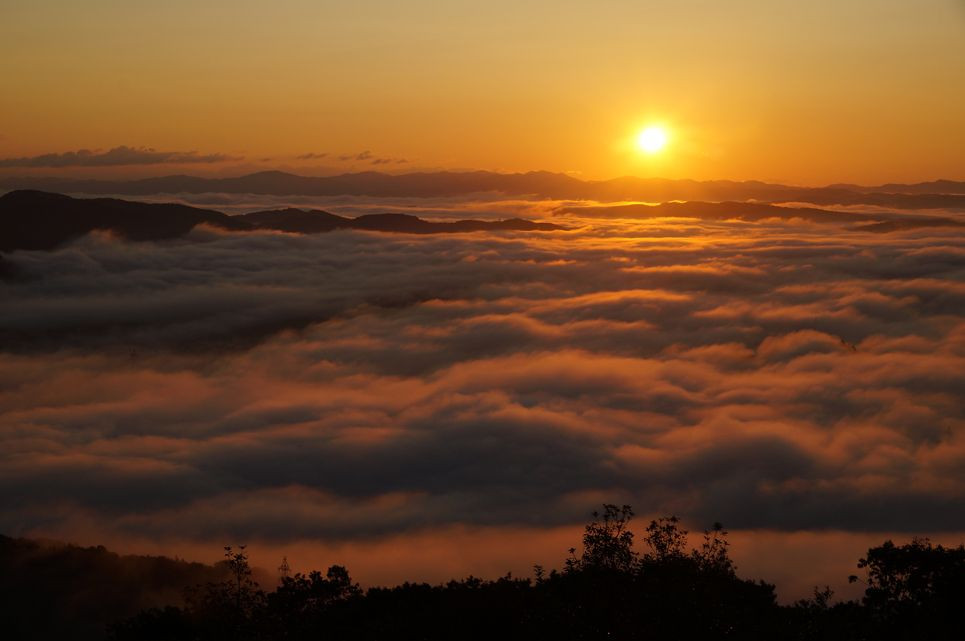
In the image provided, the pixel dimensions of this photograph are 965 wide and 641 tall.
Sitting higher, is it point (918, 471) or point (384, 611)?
point (918, 471)

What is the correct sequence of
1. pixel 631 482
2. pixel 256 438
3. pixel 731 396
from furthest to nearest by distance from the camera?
pixel 731 396 < pixel 256 438 < pixel 631 482

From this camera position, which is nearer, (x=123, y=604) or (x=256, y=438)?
(x=123, y=604)

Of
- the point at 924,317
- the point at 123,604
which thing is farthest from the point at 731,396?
the point at 123,604

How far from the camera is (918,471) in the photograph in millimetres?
109625

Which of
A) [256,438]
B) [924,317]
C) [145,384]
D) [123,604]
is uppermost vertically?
[924,317]

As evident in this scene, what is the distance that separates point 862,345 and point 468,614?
160181mm

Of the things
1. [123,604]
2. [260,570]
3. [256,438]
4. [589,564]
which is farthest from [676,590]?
[256,438]

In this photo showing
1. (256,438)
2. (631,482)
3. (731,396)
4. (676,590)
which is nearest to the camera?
(676,590)

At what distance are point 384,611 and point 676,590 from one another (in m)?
11.4

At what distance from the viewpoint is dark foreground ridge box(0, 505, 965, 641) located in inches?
1166

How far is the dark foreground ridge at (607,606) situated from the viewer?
29609 mm

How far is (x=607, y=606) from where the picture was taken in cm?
3161

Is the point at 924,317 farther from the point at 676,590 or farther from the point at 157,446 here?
the point at 676,590

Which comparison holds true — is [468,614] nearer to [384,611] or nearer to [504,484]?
[384,611]
